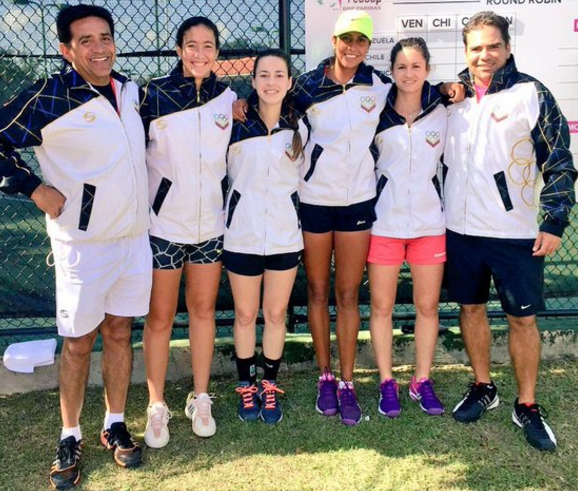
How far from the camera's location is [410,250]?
353 cm

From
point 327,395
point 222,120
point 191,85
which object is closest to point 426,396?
point 327,395

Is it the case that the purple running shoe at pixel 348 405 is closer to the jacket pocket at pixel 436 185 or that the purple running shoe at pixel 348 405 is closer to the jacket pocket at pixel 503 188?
the jacket pocket at pixel 436 185

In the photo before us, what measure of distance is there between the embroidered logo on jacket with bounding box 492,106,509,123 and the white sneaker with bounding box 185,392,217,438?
7.21 ft

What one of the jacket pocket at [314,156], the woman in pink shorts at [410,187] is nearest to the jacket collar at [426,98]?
the woman in pink shorts at [410,187]

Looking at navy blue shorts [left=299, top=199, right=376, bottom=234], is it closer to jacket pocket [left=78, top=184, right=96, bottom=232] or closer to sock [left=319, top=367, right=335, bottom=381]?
sock [left=319, top=367, right=335, bottom=381]

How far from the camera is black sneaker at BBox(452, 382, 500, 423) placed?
140 inches

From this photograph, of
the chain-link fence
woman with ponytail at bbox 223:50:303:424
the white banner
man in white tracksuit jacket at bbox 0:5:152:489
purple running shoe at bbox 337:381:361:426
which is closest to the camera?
man in white tracksuit jacket at bbox 0:5:152:489

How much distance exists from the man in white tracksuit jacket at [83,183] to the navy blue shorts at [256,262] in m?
0.45

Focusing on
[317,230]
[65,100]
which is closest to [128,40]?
[65,100]

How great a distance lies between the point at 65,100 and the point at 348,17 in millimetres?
1502

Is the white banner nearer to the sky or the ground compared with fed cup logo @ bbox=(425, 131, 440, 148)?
nearer to the sky

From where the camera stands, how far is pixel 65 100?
2768 mm

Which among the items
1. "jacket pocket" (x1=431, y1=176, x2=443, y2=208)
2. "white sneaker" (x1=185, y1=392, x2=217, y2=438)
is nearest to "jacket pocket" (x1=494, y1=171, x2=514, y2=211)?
"jacket pocket" (x1=431, y1=176, x2=443, y2=208)

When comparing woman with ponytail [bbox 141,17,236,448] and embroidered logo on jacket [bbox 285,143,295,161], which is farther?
embroidered logo on jacket [bbox 285,143,295,161]
